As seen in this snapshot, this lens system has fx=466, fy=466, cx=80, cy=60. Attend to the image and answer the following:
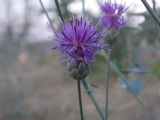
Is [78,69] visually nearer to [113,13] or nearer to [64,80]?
[113,13]

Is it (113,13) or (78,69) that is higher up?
(113,13)

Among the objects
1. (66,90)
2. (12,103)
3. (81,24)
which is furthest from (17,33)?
(81,24)

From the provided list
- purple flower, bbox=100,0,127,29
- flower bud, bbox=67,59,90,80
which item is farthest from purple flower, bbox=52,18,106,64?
purple flower, bbox=100,0,127,29

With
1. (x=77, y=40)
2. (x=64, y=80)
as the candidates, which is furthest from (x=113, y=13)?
(x=64, y=80)

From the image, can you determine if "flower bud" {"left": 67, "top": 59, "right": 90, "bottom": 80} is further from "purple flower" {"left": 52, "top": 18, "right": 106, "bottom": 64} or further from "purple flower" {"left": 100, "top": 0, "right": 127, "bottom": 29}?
"purple flower" {"left": 100, "top": 0, "right": 127, "bottom": 29}

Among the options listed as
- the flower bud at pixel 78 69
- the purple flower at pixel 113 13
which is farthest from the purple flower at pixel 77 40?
the purple flower at pixel 113 13

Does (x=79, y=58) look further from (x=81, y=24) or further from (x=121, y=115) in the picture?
(x=121, y=115)

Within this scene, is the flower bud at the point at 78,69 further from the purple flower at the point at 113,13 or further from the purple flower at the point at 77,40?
the purple flower at the point at 113,13
